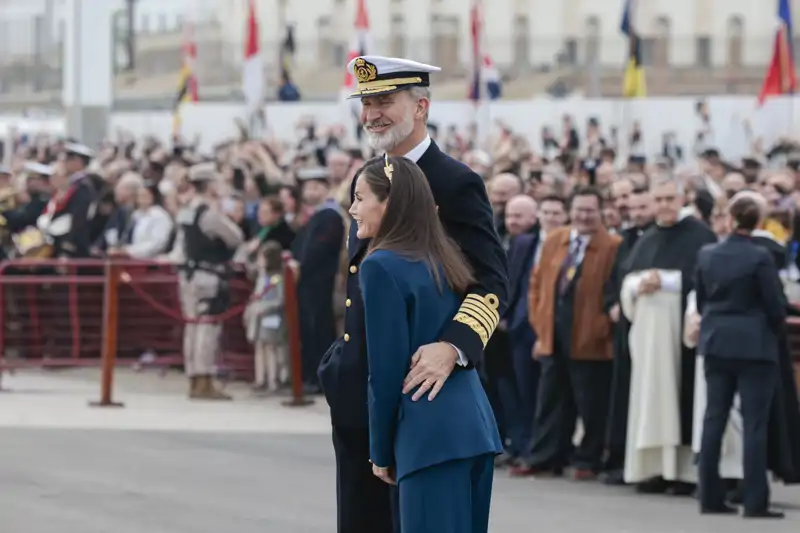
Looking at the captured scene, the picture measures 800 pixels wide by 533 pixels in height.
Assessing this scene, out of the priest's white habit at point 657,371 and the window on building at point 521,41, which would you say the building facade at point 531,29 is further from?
the priest's white habit at point 657,371

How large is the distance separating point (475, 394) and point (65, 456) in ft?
23.3

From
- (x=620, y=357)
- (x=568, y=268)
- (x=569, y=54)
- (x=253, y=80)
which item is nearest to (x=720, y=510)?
(x=620, y=357)

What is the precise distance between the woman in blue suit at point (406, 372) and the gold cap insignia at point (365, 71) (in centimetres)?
48

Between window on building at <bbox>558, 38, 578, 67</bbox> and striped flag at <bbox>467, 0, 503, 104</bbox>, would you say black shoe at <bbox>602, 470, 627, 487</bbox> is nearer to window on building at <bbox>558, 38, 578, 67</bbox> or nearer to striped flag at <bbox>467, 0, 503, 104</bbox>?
striped flag at <bbox>467, 0, 503, 104</bbox>

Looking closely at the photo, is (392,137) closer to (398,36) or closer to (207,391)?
(207,391)

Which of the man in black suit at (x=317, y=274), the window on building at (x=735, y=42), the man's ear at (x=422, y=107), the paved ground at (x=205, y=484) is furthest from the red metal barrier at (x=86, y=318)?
the window on building at (x=735, y=42)

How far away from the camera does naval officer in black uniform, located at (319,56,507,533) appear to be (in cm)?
724

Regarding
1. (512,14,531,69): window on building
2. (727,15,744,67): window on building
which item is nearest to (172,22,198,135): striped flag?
(512,14,531,69): window on building

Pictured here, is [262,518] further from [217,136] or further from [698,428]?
[217,136]

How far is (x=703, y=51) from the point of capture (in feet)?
179

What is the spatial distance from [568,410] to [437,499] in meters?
6.50

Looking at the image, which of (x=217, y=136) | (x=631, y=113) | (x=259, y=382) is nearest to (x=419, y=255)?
(x=259, y=382)

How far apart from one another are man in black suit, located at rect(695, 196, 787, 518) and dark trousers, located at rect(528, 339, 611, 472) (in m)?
1.43

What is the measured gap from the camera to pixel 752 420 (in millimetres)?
11555
